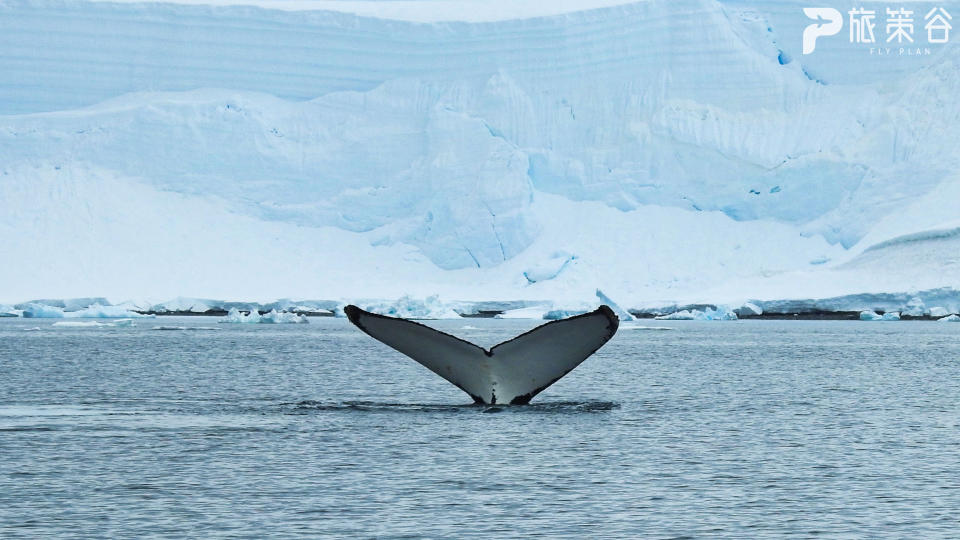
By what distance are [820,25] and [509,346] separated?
65.8m

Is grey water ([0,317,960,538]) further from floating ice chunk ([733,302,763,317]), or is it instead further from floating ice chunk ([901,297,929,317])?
floating ice chunk ([733,302,763,317])

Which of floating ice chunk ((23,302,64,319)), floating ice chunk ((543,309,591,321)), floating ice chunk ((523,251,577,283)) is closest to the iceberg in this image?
floating ice chunk ((523,251,577,283))

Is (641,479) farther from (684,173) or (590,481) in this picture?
(684,173)

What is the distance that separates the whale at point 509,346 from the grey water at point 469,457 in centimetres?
92

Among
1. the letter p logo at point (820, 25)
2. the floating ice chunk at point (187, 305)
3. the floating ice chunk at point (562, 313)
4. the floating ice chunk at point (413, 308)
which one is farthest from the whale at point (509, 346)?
the letter p logo at point (820, 25)

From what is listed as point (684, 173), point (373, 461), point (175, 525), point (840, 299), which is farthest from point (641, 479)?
point (684, 173)

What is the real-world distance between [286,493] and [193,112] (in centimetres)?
6481

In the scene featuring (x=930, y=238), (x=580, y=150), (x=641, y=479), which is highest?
(x=580, y=150)

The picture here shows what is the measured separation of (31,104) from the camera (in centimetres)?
7900

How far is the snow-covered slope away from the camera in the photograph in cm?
7250

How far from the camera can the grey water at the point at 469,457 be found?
40.1 feet

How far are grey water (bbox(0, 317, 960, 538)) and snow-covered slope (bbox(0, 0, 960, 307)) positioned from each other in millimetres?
41117

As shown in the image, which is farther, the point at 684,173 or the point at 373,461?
the point at 684,173

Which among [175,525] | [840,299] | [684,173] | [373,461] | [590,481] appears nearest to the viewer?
[175,525]
